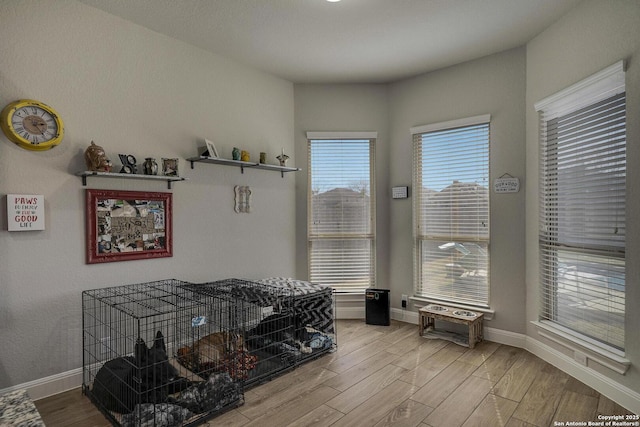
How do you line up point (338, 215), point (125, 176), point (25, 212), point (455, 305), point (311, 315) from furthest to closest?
point (338, 215)
point (455, 305)
point (311, 315)
point (125, 176)
point (25, 212)

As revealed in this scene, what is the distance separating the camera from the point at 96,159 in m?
2.71

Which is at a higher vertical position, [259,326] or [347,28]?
[347,28]

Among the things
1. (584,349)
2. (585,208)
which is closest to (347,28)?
(585,208)

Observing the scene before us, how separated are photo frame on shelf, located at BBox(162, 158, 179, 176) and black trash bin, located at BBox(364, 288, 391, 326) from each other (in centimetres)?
247

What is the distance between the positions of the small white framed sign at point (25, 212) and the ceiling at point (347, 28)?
1531 mm

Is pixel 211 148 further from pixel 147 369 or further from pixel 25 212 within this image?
pixel 147 369

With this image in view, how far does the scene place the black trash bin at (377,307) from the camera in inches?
166

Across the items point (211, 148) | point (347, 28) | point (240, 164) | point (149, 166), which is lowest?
point (149, 166)

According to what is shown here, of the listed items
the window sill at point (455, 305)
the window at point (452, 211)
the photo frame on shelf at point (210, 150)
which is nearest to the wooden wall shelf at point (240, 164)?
the photo frame on shelf at point (210, 150)

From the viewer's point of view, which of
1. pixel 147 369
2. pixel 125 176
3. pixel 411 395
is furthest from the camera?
pixel 125 176

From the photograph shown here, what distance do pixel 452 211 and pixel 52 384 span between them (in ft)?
12.6

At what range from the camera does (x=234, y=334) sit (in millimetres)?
2754

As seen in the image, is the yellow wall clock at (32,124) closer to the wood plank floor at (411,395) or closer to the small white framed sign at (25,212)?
the small white framed sign at (25,212)

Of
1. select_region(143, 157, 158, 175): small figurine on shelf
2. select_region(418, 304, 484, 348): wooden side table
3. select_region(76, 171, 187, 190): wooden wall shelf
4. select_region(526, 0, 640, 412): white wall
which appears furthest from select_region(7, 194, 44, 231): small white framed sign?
select_region(526, 0, 640, 412): white wall
